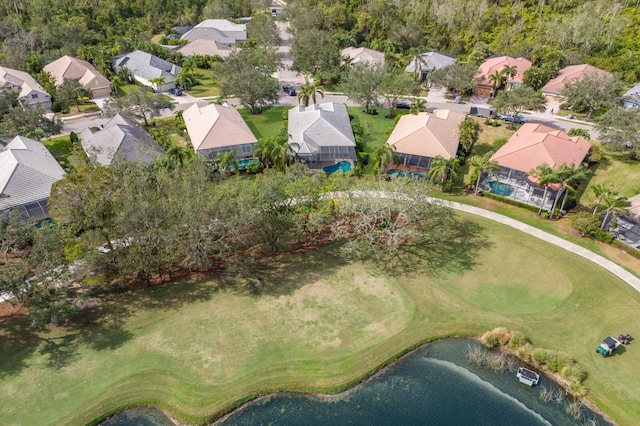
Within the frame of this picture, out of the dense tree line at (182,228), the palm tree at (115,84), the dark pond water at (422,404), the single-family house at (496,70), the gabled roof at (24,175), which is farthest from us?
the single-family house at (496,70)

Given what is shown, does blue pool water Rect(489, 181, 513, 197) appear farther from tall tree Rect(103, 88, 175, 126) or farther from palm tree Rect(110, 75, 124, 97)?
palm tree Rect(110, 75, 124, 97)

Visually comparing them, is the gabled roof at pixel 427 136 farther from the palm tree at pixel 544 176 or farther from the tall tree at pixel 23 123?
the tall tree at pixel 23 123

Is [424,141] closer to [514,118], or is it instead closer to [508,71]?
[514,118]

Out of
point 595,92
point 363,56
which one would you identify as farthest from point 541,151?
point 363,56

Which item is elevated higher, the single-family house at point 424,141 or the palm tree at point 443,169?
the single-family house at point 424,141

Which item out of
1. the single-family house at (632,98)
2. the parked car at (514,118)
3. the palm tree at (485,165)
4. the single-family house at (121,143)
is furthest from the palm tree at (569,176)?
the single-family house at (121,143)

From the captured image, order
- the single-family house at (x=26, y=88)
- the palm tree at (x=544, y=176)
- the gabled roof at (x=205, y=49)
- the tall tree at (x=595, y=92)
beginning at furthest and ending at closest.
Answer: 1. the gabled roof at (x=205, y=49)
2. the single-family house at (x=26, y=88)
3. the tall tree at (x=595, y=92)
4. the palm tree at (x=544, y=176)

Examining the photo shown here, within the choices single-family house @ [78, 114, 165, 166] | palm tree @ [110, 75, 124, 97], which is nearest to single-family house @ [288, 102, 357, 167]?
single-family house @ [78, 114, 165, 166]
